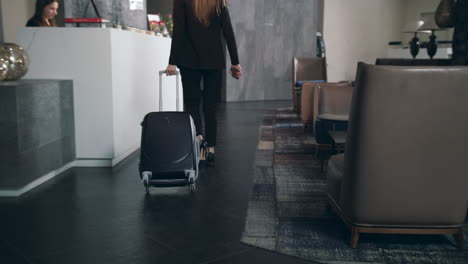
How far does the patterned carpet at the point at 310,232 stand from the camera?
82.1 inches

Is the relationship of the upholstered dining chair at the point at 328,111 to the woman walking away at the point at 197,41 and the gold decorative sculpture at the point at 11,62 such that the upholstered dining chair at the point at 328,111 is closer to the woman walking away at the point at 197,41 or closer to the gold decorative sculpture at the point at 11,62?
the woman walking away at the point at 197,41

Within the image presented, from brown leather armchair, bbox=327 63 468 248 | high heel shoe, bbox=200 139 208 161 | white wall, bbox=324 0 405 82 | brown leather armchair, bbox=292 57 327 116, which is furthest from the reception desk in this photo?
white wall, bbox=324 0 405 82

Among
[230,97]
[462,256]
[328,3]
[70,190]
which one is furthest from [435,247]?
[328,3]

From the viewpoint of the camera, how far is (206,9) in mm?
3457

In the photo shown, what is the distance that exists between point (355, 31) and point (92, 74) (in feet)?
31.1

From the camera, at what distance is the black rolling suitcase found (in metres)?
2.94

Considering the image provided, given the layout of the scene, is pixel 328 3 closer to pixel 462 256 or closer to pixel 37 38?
pixel 37 38

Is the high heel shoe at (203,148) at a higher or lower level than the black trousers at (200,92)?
lower

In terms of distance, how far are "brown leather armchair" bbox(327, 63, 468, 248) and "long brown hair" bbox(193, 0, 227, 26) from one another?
1722 mm

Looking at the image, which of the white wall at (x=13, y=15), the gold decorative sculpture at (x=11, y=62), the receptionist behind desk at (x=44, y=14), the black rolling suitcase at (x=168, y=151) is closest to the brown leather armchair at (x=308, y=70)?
the receptionist behind desk at (x=44, y=14)

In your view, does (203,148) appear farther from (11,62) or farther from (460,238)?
(460,238)

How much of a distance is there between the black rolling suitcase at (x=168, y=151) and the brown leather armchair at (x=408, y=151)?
1.15m

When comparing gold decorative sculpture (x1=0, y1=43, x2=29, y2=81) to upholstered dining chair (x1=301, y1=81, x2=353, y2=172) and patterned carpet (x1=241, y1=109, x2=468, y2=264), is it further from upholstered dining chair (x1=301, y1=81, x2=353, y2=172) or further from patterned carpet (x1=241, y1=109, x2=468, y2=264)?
upholstered dining chair (x1=301, y1=81, x2=353, y2=172)

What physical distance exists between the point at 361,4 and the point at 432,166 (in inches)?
419
